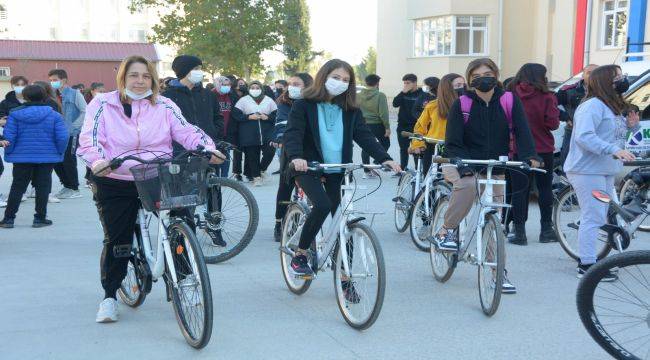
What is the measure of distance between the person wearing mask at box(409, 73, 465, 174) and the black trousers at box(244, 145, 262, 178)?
15.3 feet

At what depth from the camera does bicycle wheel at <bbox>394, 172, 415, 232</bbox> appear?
8508 millimetres

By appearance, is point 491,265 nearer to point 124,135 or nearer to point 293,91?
point 124,135

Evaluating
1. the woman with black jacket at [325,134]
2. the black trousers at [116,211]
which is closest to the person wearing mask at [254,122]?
the woman with black jacket at [325,134]

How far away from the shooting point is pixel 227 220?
7.32m

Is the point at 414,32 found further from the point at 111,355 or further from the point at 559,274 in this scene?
the point at 111,355

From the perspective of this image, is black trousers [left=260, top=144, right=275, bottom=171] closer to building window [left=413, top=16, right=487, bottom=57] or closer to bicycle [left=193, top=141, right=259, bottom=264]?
bicycle [left=193, top=141, right=259, bottom=264]

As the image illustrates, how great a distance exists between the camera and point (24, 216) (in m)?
9.97

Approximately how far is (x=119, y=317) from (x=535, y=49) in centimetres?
2990

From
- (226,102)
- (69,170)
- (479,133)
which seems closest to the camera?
(479,133)

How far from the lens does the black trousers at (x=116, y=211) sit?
→ 16.5ft

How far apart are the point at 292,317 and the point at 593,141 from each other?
2.75 meters

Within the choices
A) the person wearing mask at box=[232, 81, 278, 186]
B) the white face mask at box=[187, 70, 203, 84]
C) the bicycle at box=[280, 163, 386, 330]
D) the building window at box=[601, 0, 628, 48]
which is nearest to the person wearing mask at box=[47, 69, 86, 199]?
the person wearing mask at box=[232, 81, 278, 186]

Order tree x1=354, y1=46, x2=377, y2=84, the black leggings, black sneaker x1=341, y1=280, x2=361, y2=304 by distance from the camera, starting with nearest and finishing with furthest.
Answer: black sneaker x1=341, y1=280, x2=361, y2=304, the black leggings, tree x1=354, y1=46, x2=377, y2=84

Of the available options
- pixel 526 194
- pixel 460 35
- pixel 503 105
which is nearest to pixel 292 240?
pixel 503 105
